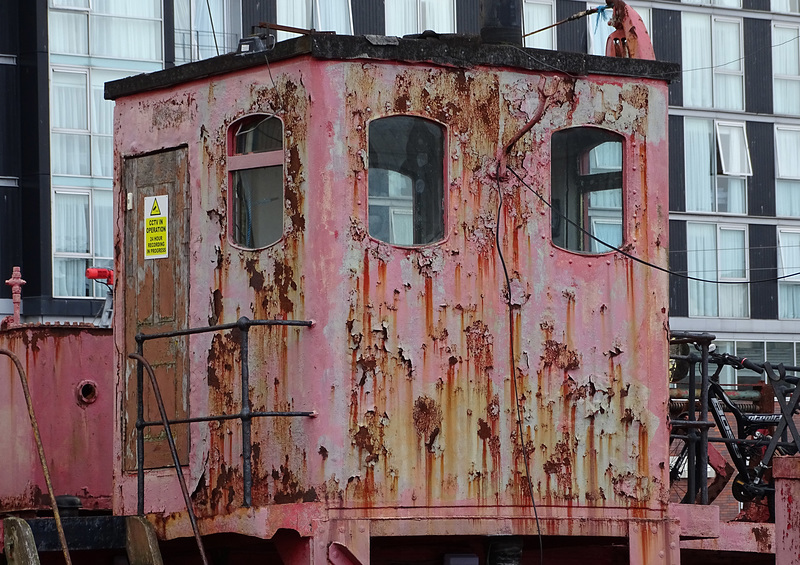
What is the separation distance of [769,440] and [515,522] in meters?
4.05

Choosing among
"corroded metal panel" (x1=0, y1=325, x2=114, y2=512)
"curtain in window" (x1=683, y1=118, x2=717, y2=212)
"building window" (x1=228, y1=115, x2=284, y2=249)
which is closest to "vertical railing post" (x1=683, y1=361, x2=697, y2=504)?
"building window" (x1=228, y1=115, x2=284, y2=249)

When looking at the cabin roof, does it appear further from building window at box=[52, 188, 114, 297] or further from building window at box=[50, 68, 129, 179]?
building window at box=[50, 68, 129, 179]

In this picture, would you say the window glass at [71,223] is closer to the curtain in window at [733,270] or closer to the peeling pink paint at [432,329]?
the curtain in window at [733,270]

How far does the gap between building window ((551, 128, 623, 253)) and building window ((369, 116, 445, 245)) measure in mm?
890

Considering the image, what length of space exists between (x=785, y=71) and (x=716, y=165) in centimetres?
330

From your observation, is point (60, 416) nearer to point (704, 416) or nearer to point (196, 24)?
point (704, 416)

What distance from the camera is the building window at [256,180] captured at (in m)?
10.4

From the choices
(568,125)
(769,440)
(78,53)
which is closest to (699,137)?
(78,53)

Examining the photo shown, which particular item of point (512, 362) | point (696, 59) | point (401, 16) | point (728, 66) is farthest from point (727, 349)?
point (512, 362)

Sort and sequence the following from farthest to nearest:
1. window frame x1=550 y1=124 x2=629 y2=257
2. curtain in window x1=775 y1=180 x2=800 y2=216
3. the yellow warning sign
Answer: curtain in window x1=775 y1=180 x2=800 y2=216
the yellow warning sign
window frame x1=550 y1=124 x2=629 y2=257

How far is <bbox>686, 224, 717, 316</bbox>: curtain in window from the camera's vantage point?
3847 cm

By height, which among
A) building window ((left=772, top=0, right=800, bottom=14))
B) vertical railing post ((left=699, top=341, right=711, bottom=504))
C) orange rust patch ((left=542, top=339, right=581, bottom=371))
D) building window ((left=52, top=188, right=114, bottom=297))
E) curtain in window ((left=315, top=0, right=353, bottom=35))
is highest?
building window ((left=772, top=0, right=800, bottom=14))

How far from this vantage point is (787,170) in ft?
130

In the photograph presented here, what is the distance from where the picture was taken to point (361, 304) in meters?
10.0
